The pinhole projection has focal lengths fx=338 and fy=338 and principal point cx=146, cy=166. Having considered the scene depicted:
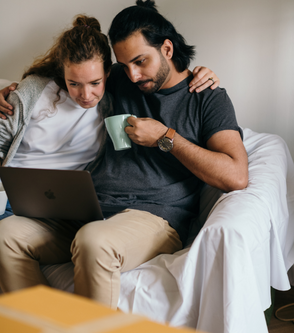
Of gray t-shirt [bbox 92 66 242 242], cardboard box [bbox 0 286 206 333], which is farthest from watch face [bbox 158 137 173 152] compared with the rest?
cardboard box [bbox 0 286 206 333]

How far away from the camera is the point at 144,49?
127 centimetres

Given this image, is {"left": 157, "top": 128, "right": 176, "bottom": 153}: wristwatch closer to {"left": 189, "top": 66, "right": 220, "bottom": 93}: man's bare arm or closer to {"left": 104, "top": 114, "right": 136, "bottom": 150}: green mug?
{"left": 104, "top": 114, "right": 136, "bottom": 150}: green mug

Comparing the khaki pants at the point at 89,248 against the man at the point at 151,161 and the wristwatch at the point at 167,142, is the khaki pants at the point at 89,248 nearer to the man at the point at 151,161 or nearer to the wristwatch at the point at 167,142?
the man at the point at 151,161

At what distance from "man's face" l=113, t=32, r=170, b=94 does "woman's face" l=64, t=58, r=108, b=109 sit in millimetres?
104

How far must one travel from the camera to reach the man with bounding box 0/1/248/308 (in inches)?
42.0

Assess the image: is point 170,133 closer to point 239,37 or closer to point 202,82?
point 202,82

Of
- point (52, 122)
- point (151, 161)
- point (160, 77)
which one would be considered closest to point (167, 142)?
point (151, 161)

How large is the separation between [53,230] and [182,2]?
134 cm

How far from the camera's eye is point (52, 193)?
1034 millimetres

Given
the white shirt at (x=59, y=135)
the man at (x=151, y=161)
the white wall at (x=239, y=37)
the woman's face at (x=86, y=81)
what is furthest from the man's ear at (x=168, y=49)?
the white wall at (x=239, y=37)

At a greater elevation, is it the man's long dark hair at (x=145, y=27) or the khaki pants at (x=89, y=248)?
the man's long dark hair at (x=145, y=27)

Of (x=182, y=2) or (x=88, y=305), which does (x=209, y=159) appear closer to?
(x=88, y=305)

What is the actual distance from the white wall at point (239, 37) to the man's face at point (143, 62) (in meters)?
0.56

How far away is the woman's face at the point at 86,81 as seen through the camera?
49.2 inches
